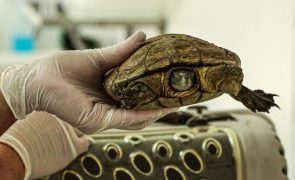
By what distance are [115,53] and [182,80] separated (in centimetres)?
19

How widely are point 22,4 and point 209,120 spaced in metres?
2.47

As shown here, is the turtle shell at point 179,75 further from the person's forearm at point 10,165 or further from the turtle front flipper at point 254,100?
the person's forearm at point 10,165

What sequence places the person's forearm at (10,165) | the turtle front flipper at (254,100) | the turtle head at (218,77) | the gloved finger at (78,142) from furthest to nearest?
the gloved finger at (78,142)
the person's forearm at (10,165)
the turtle front flipper at (254,100)
the turtle head at (218,77)

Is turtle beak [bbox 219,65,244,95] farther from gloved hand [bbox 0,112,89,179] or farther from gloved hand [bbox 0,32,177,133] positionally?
gloved hand [bbox 0,112,89,179]

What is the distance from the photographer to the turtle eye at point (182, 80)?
0.56 m

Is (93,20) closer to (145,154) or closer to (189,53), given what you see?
(145,154)

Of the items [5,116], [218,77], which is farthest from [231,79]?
[5,116]

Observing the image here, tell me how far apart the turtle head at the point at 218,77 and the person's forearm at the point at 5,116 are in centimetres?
36

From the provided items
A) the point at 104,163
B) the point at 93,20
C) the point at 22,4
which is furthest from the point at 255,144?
the point at 22,4

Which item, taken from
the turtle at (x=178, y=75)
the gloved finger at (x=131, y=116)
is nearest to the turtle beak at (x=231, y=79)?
the turtle at (x=178, y=75)

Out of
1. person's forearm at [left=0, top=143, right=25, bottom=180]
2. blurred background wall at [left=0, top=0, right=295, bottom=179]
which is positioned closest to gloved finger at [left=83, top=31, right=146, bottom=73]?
blurred background wall at [left=0, top=0, right=295, bottom=179]

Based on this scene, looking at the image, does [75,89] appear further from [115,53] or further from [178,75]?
[178,75]

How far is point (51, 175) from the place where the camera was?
87cm

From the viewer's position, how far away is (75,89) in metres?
0.73
